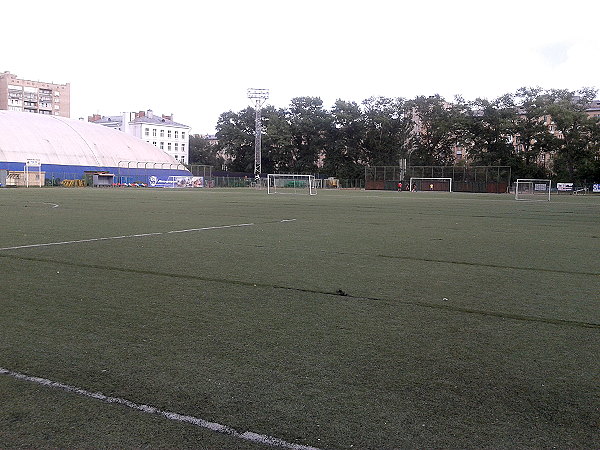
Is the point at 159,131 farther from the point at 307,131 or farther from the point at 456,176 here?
the point at 456,176

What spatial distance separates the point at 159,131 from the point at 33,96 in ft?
144

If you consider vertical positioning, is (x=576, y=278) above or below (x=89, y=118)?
below

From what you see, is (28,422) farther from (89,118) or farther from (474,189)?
(89,118)

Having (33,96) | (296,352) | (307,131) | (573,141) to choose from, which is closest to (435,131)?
(573,141)

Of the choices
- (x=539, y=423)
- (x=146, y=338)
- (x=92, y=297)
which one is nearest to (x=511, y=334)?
(x=539, y=423)

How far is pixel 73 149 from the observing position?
7150 centimetres

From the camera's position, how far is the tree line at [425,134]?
68688 mm

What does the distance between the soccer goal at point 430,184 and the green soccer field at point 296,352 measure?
60016 millimetres

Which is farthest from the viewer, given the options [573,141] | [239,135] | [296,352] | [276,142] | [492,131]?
[239,135]

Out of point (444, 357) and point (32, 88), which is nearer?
point (444, 357)

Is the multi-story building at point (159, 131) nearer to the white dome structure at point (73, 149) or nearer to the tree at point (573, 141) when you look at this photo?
the white dome structure at point (73, 149)

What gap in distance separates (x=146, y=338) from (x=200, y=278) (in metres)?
2.34

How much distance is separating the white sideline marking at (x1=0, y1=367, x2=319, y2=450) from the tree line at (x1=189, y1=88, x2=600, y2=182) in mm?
71856

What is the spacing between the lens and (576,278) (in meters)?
6.70
